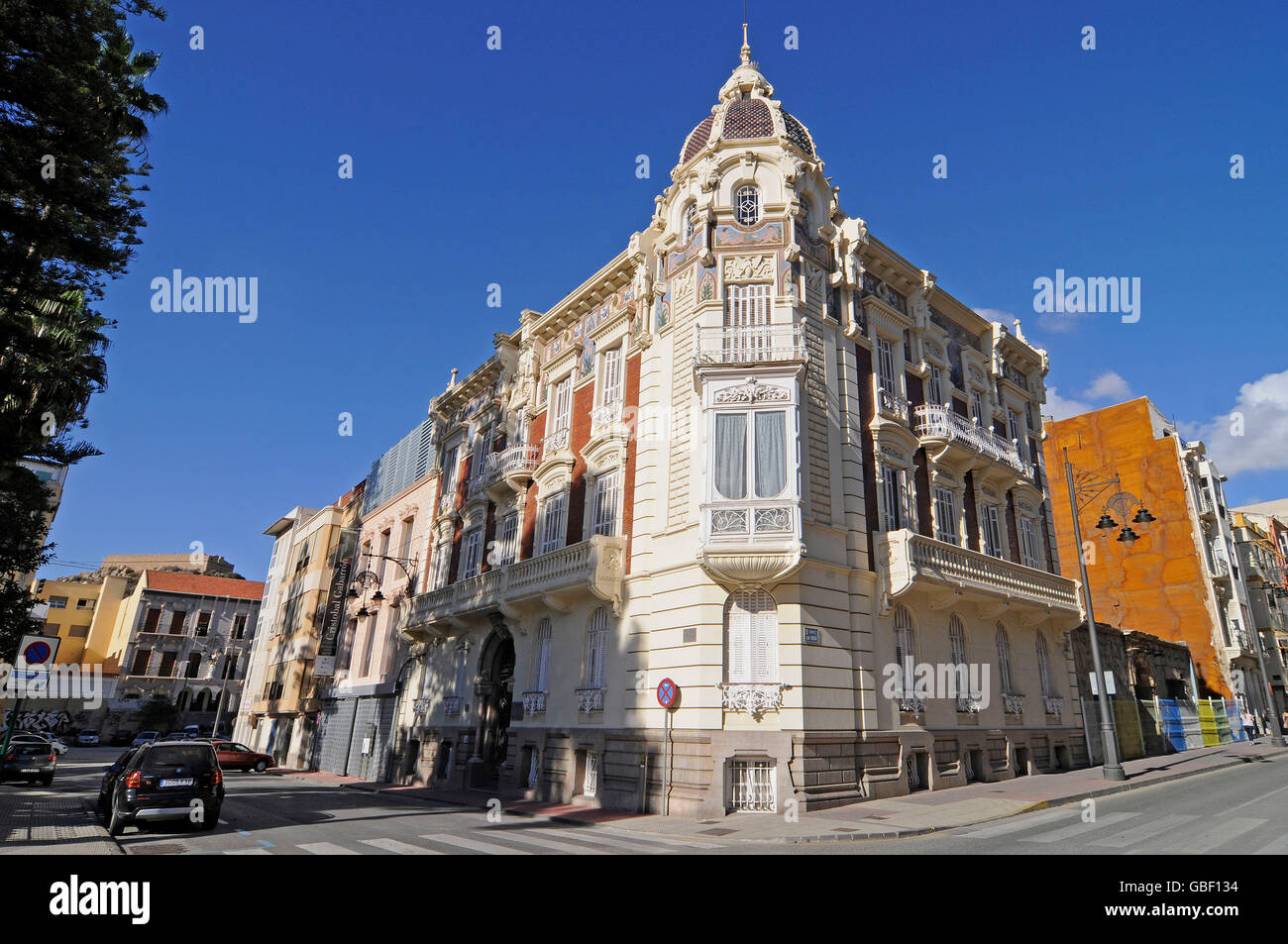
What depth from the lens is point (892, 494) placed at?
21.4 m

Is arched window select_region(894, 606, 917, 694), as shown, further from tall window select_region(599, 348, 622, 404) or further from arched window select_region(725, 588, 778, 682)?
tall window select_region(599, 348, 622, 404)

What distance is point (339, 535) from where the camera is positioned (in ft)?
147

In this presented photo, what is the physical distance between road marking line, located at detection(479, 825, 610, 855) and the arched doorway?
979cm

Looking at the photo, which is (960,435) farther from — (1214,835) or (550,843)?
(550,843)

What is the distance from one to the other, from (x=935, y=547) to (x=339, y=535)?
121 ft

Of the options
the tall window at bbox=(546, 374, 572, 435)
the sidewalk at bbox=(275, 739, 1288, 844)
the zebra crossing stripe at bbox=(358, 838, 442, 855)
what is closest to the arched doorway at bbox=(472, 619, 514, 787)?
the sidewalk at bbox=(275, 739, 1288, 844)

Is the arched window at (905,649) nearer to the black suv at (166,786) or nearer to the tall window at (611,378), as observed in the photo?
the tall window at (611,378)

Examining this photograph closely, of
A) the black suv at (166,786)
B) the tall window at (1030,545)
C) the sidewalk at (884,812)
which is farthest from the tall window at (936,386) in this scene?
the black suv at (166,786)

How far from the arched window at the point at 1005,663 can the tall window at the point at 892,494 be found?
6114 mm

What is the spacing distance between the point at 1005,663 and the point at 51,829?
2505cm

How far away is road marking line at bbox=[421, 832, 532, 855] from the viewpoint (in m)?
11.3

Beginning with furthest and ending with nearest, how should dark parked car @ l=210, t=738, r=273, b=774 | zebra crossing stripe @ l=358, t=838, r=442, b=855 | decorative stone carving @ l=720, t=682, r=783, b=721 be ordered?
dark parked car @ l=210, t=738, r=273, b=774 → decorative stone carving @ l=720, t=682, r=783, b=721 → zebra crossing stripe @ l=358, t=838, r=442, b=855
